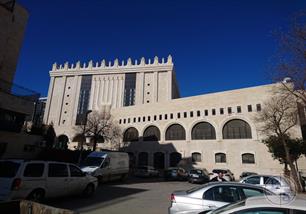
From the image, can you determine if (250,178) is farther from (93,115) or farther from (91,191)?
(93,115)

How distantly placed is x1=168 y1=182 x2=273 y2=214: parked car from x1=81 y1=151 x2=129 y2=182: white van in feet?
36.0

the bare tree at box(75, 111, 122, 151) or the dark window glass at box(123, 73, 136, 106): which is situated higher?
the dark window glass at box(123, 73, 136, 106)

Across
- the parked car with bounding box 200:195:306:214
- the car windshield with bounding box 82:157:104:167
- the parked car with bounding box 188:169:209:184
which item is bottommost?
the parked car with bounding box 188:169:209:184

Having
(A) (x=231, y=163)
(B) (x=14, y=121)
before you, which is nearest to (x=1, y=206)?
(B) (x=14, y=121)

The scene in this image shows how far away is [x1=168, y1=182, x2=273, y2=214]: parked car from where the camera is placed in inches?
222

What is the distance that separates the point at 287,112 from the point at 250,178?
16888mm

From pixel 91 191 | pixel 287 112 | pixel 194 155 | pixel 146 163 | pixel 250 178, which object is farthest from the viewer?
pixel 146 163

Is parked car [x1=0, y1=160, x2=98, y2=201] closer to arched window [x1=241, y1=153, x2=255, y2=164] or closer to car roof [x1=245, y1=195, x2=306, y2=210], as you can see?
car roof [x1=245, y1=195, x2=306, y2=210]

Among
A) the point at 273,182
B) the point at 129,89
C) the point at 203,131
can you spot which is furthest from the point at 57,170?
the point at 129,89

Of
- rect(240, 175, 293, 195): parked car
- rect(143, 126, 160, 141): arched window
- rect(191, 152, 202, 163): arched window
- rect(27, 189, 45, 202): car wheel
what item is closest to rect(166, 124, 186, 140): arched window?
rect(143, 126, 160, 141): arched window

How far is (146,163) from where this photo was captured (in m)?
42.9

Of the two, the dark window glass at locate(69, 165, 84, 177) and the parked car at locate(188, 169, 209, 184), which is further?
the parked car at locate(188, 169, 209, 184)

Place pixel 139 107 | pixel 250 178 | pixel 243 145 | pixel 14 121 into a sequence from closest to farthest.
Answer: pixel 250 178
pixel 14 121
pixel 243 145
pixel 139 107

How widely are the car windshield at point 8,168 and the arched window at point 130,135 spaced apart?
37.9 meters
